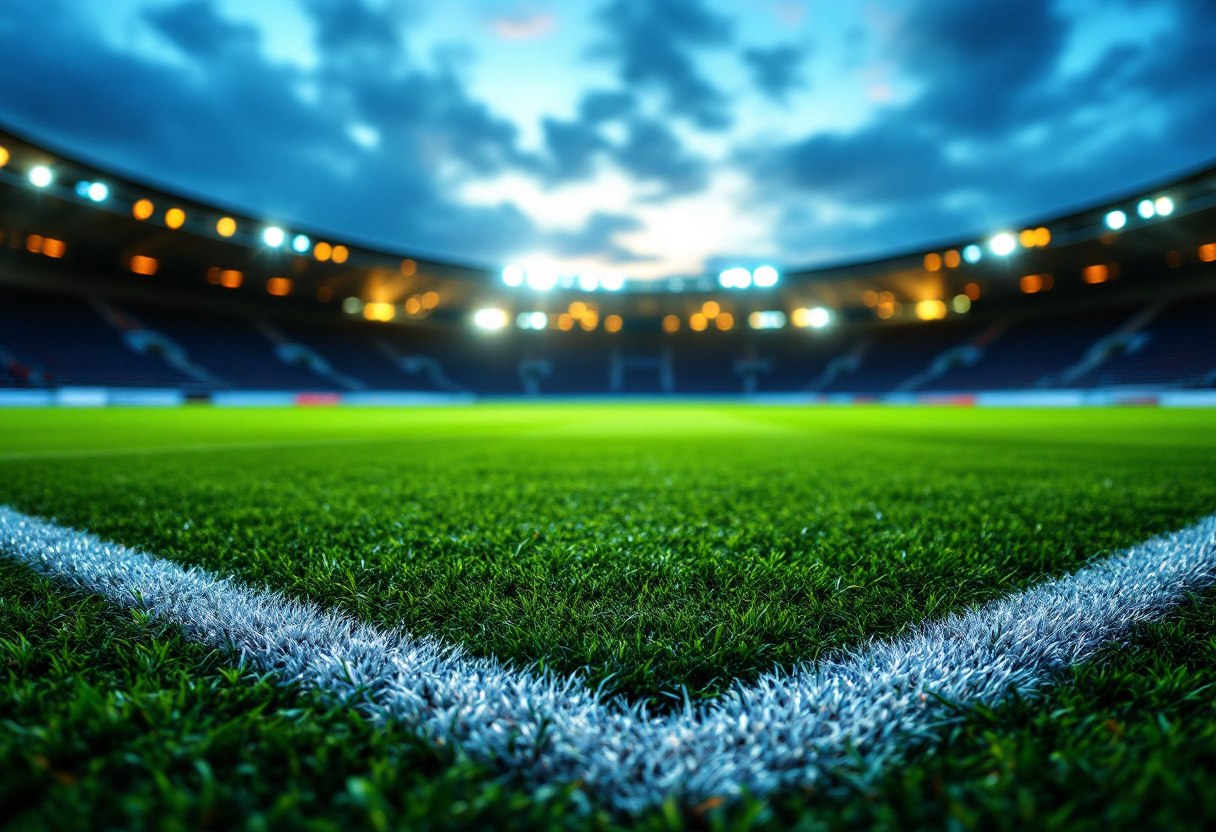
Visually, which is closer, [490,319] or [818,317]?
[818,317]

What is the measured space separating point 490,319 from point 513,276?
991 centimetres

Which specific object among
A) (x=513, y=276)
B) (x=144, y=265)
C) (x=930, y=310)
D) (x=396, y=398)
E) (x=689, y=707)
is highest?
(x=513, y=276)

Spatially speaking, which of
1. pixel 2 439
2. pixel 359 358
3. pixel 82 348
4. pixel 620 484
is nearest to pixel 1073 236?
pixel 620 484

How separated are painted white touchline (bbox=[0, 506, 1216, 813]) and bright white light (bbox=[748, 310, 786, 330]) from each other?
44.0 metres

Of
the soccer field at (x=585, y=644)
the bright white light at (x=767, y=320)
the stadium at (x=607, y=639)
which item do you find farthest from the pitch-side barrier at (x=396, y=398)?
the soccer field at (x=585, y=644)

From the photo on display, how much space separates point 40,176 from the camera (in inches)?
749

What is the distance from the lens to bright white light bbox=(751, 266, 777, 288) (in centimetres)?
3562

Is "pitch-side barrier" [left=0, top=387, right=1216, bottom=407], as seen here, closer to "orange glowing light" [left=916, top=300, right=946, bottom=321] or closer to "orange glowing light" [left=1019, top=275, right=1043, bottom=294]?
"orange glowing light" [left=1019, top=275, right=1043, bottom=294]

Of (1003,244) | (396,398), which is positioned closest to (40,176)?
(396,398)

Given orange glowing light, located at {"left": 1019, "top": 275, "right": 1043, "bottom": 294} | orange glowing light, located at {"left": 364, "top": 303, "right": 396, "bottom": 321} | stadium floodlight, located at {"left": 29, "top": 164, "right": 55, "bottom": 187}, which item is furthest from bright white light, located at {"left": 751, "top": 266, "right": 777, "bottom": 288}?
stadium floodlight, located at {"left": 29, "top": 164, "right": 55, "bottom": 187}

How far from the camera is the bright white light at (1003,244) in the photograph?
2541 centimetres

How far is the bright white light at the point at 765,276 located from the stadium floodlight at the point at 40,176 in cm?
3376

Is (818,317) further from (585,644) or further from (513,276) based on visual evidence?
(585,644)

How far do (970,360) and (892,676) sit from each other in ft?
129
